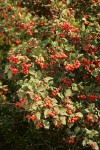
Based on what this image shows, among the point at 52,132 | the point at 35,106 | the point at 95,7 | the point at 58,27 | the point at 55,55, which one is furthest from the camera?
the point at 52,132

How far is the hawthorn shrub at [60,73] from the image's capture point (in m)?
4.28

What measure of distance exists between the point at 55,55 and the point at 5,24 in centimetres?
216

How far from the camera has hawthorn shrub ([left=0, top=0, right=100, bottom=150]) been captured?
4.28 metres

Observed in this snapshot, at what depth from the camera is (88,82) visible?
17.2 ft

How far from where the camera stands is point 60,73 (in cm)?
496

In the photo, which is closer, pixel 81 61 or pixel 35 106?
pixel 35 106

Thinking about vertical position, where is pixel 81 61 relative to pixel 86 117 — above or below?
above

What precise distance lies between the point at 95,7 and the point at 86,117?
7.94ft

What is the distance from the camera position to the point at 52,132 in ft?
21.4

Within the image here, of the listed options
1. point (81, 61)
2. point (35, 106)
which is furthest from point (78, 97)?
point (35, 106)

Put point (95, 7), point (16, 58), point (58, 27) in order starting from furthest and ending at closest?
point (95, 7)
point (58, 27)
point (16, 58)

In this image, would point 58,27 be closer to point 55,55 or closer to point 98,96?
point 55,55

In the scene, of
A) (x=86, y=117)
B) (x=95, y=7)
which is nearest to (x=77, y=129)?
(x=86, y=117)

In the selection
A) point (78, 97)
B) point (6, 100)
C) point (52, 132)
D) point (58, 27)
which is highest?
point (58, 27)
